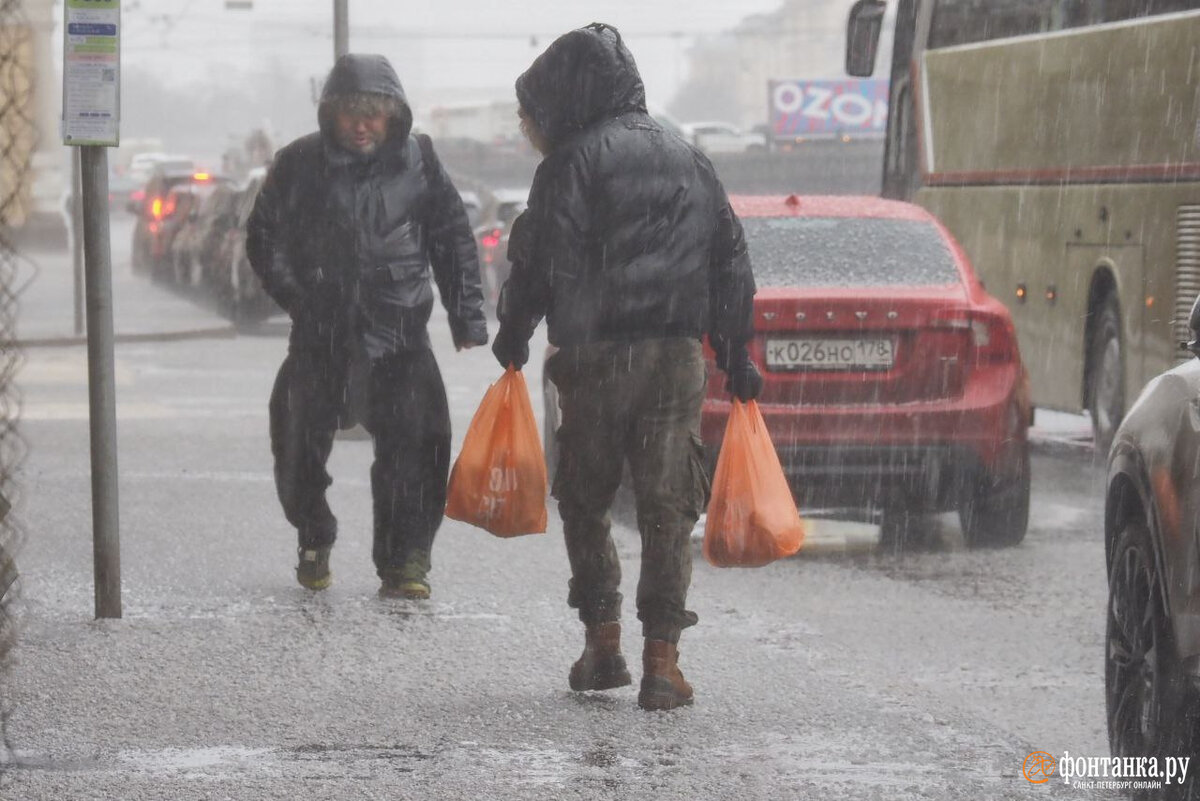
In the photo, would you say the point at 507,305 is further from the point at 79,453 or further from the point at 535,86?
the point at 79,453

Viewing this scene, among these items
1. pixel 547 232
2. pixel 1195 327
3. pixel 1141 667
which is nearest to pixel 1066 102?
pixel 547 232

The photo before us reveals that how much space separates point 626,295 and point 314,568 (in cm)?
239

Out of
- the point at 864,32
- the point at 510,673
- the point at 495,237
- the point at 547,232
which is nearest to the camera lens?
the point at 547,232

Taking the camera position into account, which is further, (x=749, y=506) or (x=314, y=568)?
(x=314, y=568)

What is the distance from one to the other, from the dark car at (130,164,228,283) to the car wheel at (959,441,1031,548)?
2148 centimetres

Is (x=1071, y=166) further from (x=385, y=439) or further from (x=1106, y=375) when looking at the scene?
(x=385, y=439)

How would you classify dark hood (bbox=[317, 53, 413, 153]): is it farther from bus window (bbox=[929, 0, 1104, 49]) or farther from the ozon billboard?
the ozon billboard

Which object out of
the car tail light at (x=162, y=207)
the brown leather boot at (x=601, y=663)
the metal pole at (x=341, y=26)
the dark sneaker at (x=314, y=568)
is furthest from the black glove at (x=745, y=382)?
the car tail light at (x=162, y=207)

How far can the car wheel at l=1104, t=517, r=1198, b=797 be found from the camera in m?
4.51

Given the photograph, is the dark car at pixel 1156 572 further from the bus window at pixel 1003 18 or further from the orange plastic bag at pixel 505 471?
the bus window at pixel 1003 18

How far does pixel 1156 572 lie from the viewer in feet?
15.1

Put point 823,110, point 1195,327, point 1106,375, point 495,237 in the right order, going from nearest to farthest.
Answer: point 1195,327 → point 1106,375 → point 495,237 → point 823,110

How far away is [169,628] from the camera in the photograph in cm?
Result: 720

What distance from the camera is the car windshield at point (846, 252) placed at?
30.4 ft
